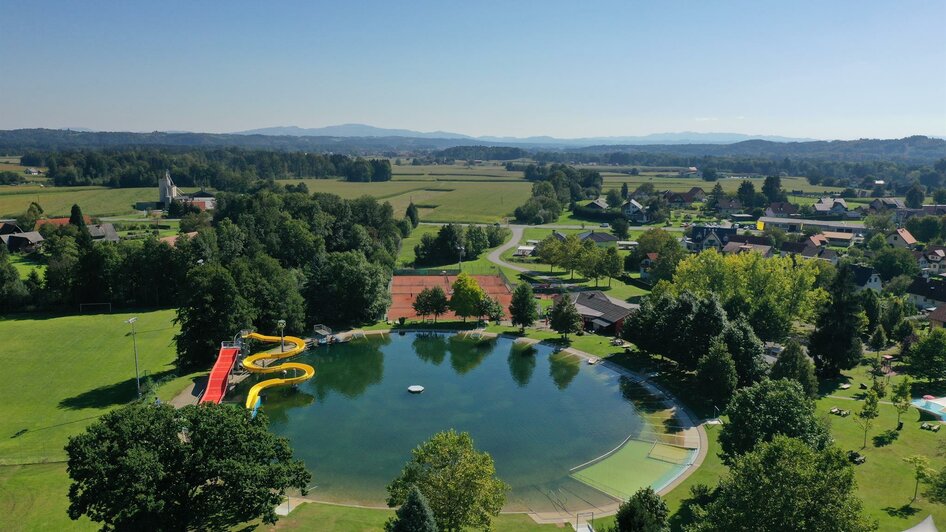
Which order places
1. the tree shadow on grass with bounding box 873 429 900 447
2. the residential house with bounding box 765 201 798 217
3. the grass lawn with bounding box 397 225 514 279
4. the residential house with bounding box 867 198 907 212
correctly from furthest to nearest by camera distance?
1. the residential house with bounding box 867 198 907 212
2. the residential house with bounding box 765 201 798 217
3. the grass lawn with bounding box 397 225 514 279
4. the tree shadow on grass with bounding box 873 429 900 447

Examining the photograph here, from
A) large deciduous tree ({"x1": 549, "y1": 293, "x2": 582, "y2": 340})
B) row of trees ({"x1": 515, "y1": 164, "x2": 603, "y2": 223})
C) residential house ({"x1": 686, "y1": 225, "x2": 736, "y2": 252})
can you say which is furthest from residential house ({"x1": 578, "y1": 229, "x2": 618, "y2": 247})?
large deciduous tree ({"x1": 549, "y1": 293, "x2": 582, "y2": 340})

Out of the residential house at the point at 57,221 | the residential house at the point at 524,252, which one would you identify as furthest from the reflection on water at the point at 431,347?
the residential house at the point at 57,221

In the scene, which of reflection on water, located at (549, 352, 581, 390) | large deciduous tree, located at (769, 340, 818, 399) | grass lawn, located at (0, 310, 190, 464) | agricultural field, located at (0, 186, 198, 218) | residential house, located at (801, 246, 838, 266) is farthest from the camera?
agricultural field, located at (0, 186, 198, 218)

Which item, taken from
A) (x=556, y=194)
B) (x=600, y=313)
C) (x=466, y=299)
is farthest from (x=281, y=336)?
(x=556, y=194)

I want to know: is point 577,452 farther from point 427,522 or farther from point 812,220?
point 812,220

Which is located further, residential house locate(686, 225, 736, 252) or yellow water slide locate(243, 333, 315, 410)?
residential house locate(686, 225, 736, 252)

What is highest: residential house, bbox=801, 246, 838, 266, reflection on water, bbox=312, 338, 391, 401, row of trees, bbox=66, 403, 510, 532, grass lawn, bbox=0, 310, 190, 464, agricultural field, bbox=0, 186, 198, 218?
agricultural field, bbox=0, 186, 198, 218

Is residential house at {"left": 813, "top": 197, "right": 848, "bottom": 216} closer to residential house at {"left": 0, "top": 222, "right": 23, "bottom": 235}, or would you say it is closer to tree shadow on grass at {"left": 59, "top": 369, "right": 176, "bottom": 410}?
tree shadow on grass at {"left": 59, "top": 369, "right": 176, "bottom": 410}

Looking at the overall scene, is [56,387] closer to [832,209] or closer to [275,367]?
[275,367]

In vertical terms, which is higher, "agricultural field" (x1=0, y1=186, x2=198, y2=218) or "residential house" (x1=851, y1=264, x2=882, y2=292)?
"agricultural field" (x1=0, y1=186, x2=198, y2=218)
